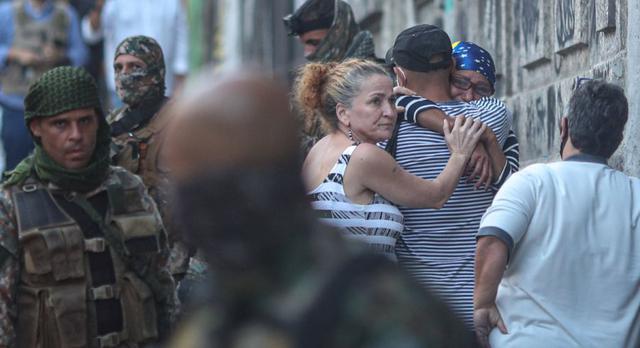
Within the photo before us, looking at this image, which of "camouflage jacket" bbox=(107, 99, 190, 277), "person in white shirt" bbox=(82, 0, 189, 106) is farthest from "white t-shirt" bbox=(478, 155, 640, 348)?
"person in white shirt" bbox=(82, 0, 189, 106)

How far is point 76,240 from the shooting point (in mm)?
5648

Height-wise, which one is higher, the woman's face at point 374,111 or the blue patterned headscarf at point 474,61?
the blue patterned headscarf at point 474,61

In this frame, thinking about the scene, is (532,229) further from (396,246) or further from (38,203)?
(38,203)

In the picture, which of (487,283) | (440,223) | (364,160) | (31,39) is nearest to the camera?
(487,283)

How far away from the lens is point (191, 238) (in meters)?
2.84

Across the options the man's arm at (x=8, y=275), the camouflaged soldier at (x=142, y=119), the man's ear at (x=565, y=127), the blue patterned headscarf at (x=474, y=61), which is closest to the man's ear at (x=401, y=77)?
the blue patterned headscarf at (x=474, y=61)

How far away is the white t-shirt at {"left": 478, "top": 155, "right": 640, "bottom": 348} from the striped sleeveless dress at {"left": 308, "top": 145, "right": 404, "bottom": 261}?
48 centimetres

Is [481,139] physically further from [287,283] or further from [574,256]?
[287,283]

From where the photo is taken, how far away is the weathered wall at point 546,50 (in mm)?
6641

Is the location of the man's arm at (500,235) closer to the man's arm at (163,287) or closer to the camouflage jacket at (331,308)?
the man's arm at (163,287)

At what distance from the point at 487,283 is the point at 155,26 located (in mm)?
8397

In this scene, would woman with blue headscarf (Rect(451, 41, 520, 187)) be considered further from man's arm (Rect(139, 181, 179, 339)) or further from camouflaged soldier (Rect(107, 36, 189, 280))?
camouflaged soldier (Rect(107, 36, 189, 280))

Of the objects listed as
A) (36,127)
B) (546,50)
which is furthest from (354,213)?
(546,50)

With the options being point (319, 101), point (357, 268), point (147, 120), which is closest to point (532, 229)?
point (319, 101)
